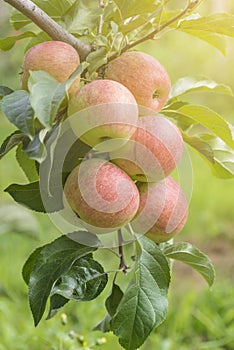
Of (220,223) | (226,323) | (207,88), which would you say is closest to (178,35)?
(220,223)

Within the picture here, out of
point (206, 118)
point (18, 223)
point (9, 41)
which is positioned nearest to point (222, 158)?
point (206, 118)

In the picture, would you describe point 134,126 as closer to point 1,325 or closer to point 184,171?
point 184,171

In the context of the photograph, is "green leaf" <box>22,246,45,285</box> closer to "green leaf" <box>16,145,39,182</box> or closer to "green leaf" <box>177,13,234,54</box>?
"green leaf" <box>16,145,39,182</box>

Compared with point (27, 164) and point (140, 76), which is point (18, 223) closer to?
point (27, 164)

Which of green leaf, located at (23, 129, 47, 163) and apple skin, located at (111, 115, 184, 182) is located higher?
green leaf, located at (23, 129, 47, 163)

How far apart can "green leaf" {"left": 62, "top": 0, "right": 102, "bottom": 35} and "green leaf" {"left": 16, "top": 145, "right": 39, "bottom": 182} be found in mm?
165

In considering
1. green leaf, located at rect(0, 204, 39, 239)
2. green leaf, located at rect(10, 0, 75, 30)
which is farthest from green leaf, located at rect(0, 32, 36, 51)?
green leaf, located at rect(0, 204, 39, 239)

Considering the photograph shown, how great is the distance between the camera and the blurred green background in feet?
5.10

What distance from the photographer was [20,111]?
0.56 meters

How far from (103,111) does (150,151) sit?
0.26 feet

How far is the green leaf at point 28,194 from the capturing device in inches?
28.3

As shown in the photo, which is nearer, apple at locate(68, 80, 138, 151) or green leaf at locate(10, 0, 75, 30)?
apple at locate(68, 80, 138, 151)

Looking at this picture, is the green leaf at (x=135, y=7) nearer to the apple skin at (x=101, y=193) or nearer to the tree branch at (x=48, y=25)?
the tree branch at (x=48, y=25)

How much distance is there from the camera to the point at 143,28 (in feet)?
2.43
